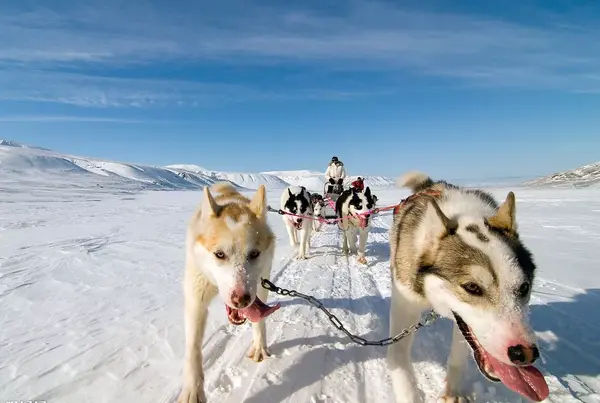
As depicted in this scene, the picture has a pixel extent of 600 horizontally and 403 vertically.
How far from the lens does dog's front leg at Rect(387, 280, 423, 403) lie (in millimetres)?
2607

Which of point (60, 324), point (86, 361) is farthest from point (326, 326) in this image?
point (60, 324)

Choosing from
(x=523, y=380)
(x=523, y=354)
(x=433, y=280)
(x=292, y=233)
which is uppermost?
(x=433, y=280)

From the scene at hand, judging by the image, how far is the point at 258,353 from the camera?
3.25m

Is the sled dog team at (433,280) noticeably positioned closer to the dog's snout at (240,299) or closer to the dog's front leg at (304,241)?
the dog's snout at (240,299)

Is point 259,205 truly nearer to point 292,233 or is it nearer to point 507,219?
point 507,219

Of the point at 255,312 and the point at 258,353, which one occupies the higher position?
the point at 255,312

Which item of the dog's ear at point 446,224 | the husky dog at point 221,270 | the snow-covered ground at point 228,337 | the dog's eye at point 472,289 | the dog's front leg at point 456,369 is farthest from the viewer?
the snow-covered ground at point 228,337

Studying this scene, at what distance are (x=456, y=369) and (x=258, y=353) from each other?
64.0 inches

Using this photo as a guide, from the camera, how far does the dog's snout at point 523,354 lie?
175 cm

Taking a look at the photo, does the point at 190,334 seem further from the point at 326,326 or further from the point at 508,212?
the point at 508,212

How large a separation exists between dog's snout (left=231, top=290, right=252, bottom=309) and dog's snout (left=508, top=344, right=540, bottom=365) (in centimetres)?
149

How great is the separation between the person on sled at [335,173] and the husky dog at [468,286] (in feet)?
26.8

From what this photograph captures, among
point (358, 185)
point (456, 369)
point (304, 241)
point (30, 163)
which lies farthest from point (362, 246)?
point (30, 163)

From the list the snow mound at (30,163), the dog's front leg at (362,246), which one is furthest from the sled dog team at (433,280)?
the snow mound at (30,163)
